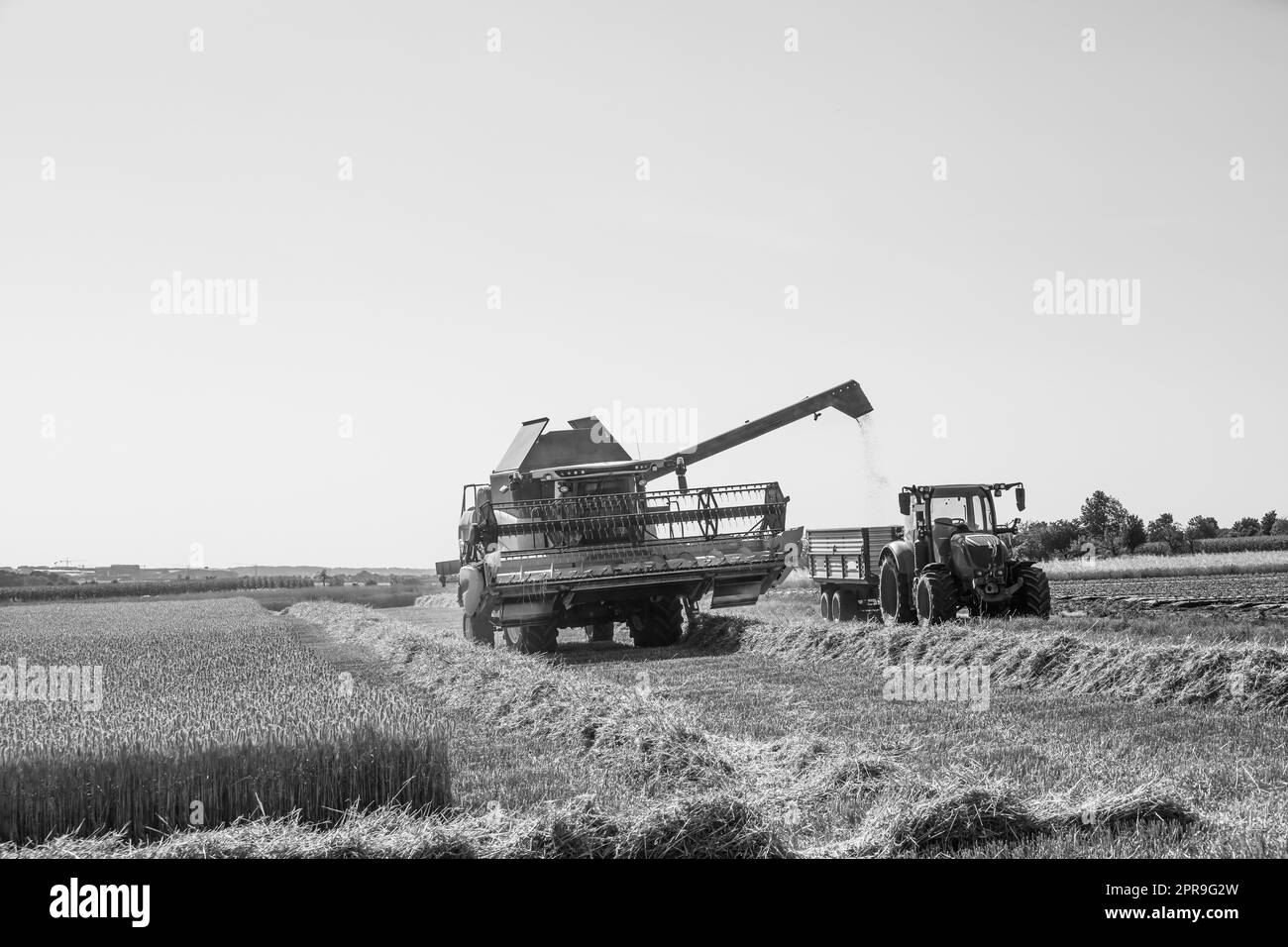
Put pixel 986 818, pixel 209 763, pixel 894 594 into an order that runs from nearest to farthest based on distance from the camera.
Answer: pixel 986 818 < pixel 209 763 < pixel 894 594

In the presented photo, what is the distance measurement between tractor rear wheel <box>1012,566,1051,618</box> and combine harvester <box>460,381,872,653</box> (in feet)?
10.8

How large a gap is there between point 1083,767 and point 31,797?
21.2 ft

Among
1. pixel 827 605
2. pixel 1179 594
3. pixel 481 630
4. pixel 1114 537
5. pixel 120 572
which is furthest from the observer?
pixel 120 572

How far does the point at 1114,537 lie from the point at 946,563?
44072 millimetres

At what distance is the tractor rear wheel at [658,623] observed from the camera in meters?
18.3

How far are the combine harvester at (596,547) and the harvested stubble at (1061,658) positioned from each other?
1.29 meters

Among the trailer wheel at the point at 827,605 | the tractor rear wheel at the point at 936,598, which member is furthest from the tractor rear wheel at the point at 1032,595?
the trailer wheel at the point at 827,605

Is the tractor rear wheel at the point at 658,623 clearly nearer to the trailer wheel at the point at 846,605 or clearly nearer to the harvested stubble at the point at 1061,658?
the harvested stubble at the point at 1061,658

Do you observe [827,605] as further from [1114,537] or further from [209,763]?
[1114,537]

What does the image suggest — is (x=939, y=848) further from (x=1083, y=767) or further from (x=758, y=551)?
(x=758, y=551)

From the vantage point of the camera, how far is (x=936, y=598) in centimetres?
1630

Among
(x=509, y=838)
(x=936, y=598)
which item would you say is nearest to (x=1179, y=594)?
(x=936, y=598)

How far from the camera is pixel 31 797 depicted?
653 cm
